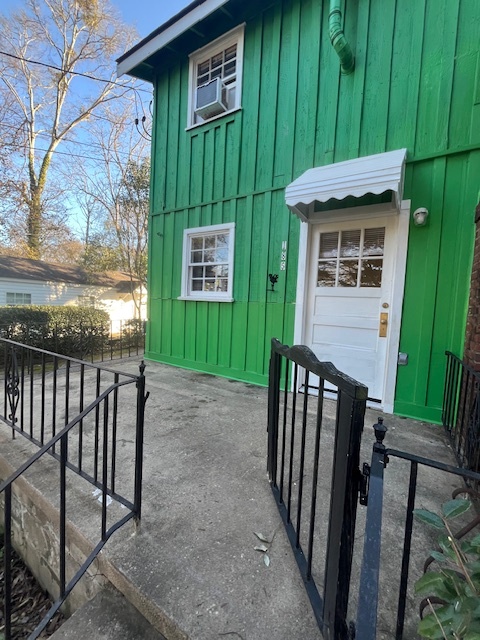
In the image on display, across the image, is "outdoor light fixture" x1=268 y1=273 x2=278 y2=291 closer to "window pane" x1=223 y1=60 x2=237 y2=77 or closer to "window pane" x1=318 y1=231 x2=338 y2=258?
"window pane" x1=318 y1=231 x2=338 y2=258

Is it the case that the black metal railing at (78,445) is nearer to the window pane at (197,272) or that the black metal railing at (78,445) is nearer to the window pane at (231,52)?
the window pane at (197,272)

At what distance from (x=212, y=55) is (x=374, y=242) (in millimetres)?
3996

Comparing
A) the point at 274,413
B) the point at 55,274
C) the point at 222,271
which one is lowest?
the point at 274,413

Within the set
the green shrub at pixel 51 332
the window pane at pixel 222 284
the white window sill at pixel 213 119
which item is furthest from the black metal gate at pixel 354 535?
the green shrub at pixel 51 332

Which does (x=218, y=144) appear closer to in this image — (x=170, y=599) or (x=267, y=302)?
(x=267, y=302)

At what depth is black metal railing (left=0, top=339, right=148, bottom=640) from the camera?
144 cm

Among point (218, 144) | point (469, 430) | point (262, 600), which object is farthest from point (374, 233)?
point (262, 600)

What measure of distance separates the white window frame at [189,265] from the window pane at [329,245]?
A: 1.32 meters

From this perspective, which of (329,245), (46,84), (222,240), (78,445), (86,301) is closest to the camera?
(78,445)

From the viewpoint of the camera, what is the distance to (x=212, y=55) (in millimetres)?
4867

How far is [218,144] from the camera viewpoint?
4.74 metres

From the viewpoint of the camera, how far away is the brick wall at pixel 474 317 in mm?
2436

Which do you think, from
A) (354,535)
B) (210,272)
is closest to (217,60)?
(210,272)

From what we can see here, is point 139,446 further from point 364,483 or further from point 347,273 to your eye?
point 347,273
